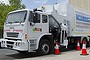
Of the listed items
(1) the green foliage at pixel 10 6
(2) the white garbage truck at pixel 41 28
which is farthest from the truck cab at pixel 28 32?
(1) the green foliage at pixel 10 6

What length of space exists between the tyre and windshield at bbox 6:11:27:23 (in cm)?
189

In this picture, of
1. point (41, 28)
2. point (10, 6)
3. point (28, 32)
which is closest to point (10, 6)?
point (10, 6)

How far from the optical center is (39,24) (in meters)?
13.7

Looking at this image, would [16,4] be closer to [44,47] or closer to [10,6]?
[10,6]

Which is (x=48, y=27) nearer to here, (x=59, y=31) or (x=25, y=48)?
(x=59, y=31)

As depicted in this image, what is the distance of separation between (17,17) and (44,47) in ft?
7.97

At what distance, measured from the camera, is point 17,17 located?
1348 centimetres

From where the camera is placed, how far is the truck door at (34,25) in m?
13.1

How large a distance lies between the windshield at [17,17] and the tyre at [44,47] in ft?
6.19

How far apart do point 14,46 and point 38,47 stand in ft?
4.89

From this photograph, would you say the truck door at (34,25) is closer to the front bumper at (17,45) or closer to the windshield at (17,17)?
the windshield at (17,17)

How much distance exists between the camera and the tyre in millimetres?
13688

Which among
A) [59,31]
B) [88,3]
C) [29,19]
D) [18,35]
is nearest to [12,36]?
[18,35]

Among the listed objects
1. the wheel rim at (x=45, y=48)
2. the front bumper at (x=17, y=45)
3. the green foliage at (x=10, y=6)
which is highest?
the green foliage at (x=10, y=6)
